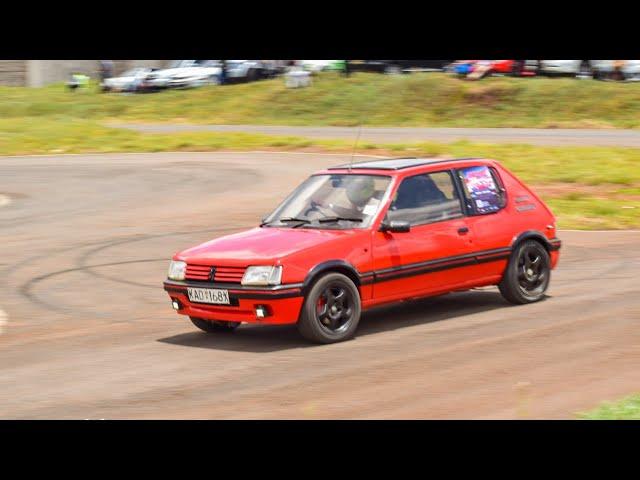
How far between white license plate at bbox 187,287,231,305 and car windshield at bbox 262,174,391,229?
116 cm

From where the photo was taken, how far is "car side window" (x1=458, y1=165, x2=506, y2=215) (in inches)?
456

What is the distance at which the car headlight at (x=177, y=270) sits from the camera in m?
10.6

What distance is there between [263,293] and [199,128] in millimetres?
31504

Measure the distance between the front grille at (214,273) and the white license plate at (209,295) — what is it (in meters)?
0.09

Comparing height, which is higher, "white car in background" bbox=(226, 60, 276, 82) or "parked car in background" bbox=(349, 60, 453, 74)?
"parked car in background" bbox=(349, 60, 453, 74)

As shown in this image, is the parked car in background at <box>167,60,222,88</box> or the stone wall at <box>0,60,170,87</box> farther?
the stone wall at <box>0,60,170,87</box>

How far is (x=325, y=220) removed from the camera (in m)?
10.9

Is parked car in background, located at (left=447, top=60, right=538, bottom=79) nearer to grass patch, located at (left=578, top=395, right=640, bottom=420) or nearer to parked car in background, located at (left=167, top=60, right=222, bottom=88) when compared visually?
parked car in background, located at (left=167, top=60, right=222, bottom=88)

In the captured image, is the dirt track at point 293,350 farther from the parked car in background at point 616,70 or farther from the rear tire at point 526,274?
the parked car in background at point 616,70

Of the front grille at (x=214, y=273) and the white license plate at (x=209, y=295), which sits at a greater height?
the front grille at (x=214, y=273)

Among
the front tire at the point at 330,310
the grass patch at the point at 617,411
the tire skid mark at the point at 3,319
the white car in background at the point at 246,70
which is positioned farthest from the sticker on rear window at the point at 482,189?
the white car in background at the point at 246,70

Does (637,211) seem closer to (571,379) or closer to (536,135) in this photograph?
(571,379)

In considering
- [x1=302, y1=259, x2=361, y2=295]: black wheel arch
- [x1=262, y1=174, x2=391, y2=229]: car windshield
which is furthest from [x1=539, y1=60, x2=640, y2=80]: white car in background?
[x1=302, y1=259, x2=361, y2=295]: black wheel arch
